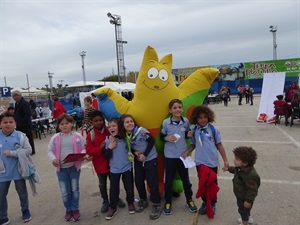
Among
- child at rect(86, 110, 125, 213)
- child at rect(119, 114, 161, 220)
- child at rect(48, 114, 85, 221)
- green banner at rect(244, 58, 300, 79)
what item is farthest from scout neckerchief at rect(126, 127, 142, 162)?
green banner at rect(244, 58, 300, 79)

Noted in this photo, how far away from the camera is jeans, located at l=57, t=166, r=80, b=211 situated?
356cm

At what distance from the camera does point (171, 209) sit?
3.74 metres

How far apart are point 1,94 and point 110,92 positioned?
13.3 m

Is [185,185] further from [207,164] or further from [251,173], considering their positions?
[251,173]

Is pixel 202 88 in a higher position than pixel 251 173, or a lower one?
higher

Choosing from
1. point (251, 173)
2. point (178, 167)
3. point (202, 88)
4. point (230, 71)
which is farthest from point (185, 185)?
point (230, 71)

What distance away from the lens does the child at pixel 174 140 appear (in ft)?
11.5

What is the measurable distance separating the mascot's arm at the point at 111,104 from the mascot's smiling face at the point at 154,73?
1.39ft

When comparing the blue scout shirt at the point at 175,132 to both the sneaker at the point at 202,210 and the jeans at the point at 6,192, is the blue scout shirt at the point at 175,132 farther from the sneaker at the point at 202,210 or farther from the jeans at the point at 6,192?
the jeans at the point at 6,192

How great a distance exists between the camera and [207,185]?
3.33 meters

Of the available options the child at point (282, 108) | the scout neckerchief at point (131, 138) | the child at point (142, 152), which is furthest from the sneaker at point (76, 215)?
the child at point (282, 108)

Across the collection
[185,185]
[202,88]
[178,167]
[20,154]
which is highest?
[202,88]

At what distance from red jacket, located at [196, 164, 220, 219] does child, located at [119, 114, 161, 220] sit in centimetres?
60

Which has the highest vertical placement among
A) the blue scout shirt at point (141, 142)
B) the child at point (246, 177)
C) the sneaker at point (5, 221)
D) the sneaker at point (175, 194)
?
the blue scout shirt at point (141, 142)
